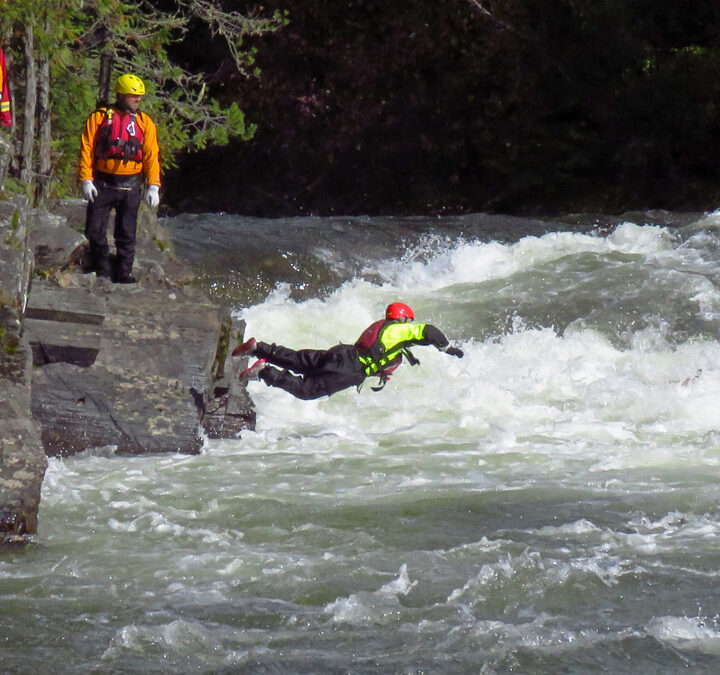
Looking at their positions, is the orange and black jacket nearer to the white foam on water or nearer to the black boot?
the black boot

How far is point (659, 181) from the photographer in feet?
59.3

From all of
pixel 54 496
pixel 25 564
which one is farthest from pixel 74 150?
pixel 25 564

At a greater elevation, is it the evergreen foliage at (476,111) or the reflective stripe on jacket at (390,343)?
the evergreen foliage at (476,111)

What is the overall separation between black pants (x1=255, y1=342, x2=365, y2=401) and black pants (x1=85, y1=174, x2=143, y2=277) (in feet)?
4.73

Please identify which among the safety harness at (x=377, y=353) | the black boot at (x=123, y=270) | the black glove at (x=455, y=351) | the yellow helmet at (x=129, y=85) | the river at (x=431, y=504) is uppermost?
the yellow helmet at (x=129, y=85)

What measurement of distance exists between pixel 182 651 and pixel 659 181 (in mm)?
14629

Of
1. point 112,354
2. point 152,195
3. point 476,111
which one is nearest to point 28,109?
point 152,195

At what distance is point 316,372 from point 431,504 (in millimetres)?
2434

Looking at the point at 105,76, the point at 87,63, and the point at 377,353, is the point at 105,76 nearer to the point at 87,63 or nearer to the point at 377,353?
the point at 87,63

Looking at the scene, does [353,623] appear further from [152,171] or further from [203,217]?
[203,217]

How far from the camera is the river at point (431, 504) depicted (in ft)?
16.3

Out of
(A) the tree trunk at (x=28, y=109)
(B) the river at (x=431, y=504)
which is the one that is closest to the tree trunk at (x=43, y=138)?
(A) the tree trunk at (x=28, y=109)

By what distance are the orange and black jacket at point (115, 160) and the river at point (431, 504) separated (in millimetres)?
2007

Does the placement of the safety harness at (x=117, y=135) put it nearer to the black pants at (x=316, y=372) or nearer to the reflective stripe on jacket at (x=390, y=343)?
the black pants at (x=316, y=372)
